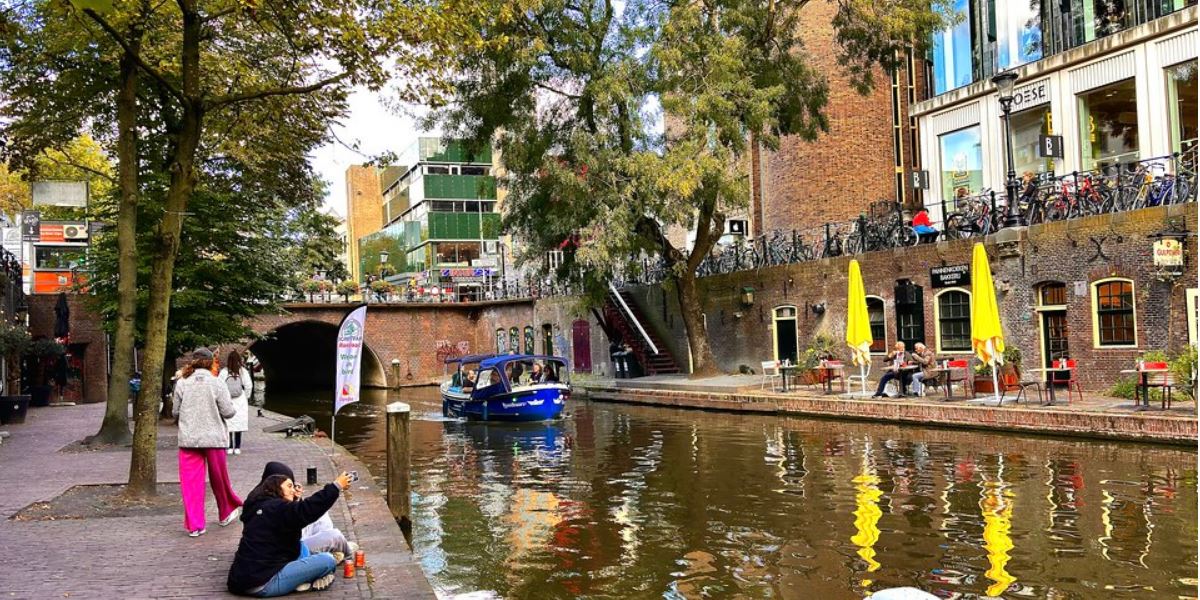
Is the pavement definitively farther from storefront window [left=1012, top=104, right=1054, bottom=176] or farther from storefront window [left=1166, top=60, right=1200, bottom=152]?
storefront window [left=1012, top=104, right=1054, bottom=176]

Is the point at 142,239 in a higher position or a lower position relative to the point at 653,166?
lower

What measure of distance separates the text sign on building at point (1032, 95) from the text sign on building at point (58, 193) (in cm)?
2190

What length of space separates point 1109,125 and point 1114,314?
24.8ft

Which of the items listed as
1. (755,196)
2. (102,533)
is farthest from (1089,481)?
(755,196)

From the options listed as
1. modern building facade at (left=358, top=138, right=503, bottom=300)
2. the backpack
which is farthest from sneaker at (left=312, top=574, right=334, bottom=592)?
modern building facade at (left=358, top=138, right=503, bottom=300)

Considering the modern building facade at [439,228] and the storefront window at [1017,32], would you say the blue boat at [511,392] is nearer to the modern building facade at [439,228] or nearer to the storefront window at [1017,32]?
the storefront window at [1017,32]

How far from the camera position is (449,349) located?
47.7 meters

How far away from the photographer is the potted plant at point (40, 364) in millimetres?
27328

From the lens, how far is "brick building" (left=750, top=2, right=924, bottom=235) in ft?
110

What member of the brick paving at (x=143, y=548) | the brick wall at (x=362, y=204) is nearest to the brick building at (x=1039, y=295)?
the brick paving at (x=143, y=548)

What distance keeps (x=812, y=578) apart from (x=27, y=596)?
18.4ft

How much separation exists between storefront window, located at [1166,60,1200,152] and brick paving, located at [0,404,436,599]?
1929 cm

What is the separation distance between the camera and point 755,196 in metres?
38.5

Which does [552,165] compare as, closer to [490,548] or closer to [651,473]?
[651,473]
